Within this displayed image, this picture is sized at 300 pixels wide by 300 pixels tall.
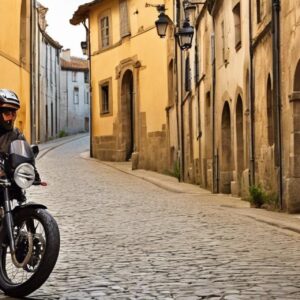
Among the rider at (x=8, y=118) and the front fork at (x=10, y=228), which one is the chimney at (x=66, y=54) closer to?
the rider at (x=8, y=118)

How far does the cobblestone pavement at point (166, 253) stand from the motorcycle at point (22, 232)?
223 mm

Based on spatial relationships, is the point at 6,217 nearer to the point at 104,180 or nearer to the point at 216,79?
the point at 216,79

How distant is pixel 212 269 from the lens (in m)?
6.84

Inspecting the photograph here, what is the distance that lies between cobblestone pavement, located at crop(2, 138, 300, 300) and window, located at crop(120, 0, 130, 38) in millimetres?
18625

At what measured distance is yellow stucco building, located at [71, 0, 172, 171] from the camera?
30.2m

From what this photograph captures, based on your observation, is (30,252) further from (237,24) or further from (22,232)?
(237,24)

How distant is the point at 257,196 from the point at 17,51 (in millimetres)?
15552

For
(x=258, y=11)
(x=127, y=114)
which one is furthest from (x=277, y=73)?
(x=127, y=114)

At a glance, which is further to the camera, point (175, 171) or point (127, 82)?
point (127, 82)

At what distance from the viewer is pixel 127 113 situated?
34750 millimetres

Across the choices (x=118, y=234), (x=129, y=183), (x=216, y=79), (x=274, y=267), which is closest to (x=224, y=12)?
(x=216, y=79)

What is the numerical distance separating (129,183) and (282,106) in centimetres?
923

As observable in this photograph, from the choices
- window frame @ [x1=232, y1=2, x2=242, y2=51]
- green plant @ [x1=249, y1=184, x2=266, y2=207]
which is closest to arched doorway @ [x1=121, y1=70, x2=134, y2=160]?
window frame @ [x1=232, y1=2, x2=242, y2=51]

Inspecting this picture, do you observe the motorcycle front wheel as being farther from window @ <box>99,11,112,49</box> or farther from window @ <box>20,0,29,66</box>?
window @ <box>99,11,112,49</box>
